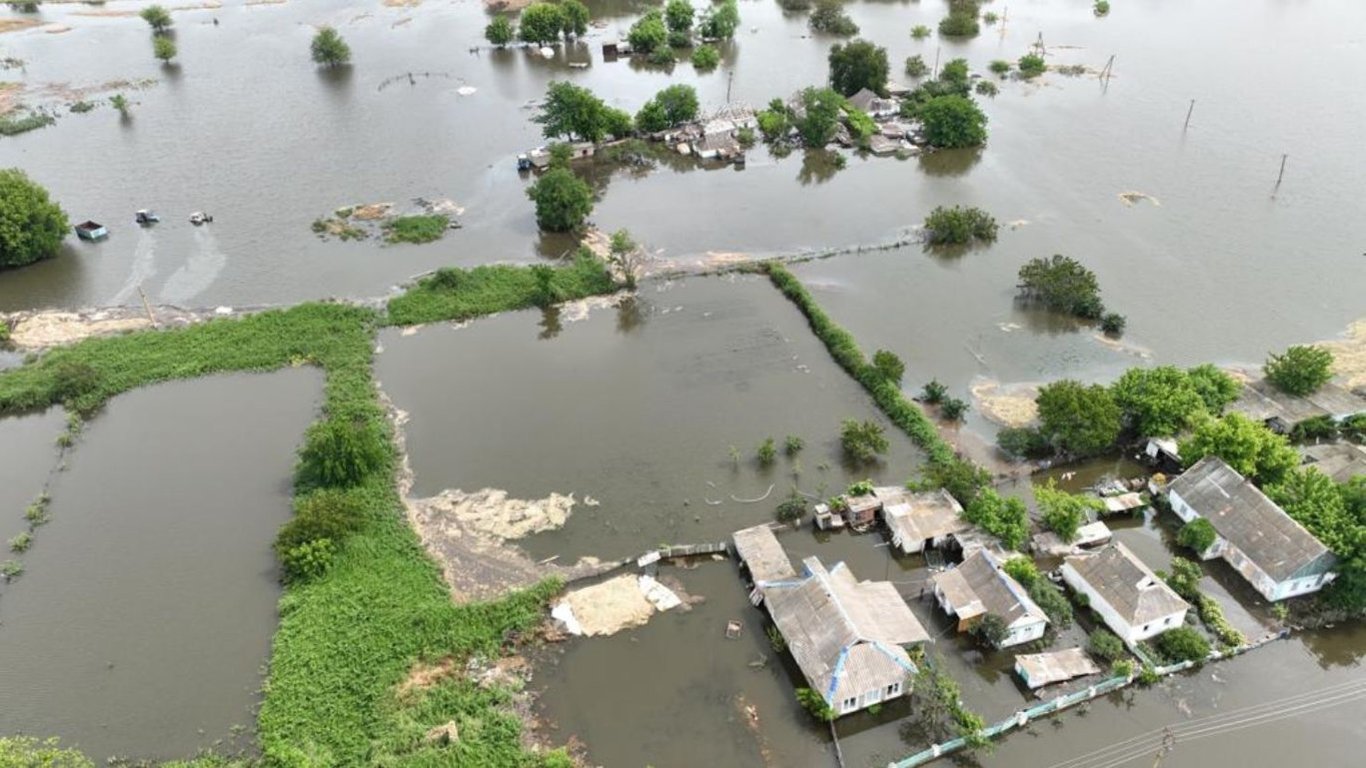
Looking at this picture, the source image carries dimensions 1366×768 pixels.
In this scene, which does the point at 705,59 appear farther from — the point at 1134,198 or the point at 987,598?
the point at 987,598

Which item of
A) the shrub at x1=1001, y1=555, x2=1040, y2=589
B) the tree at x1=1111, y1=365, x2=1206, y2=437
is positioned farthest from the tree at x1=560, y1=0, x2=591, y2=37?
the shrub at x1=1001, y1=555, x2=1040, y2=589

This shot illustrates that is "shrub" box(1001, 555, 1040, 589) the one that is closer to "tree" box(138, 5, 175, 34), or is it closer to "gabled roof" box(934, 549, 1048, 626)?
"gabled roof" box(934, 549, 1048, 626)

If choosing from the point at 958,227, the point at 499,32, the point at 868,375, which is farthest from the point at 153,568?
the point at 499,32

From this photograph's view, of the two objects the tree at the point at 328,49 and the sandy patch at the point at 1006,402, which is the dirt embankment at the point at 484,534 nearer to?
the sandy patch at the point at 1006,402

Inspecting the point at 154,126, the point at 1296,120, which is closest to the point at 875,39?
the point at 1296,120

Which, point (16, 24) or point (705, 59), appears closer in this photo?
point (705, 59)

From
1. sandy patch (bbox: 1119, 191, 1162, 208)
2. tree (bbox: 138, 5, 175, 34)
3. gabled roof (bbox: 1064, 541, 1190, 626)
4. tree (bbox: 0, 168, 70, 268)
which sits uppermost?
tree (bbox: 138, 5, 175, 34)
